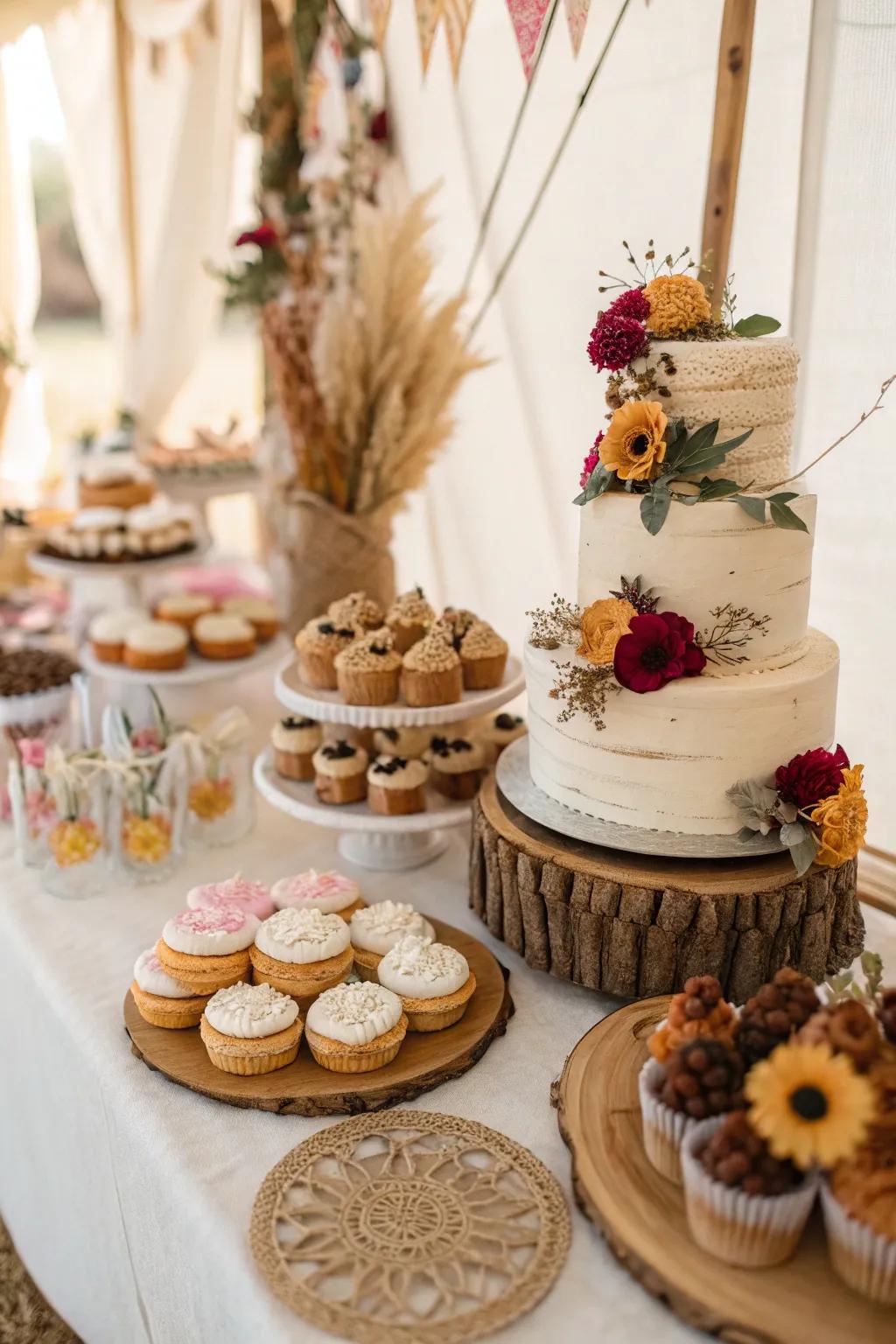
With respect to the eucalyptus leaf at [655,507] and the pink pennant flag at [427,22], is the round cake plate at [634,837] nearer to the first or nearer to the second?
the eucalyptus leaf at [655,507]

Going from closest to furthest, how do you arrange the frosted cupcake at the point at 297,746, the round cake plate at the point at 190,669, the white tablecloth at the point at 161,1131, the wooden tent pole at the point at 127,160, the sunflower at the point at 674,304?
the white tablecloth at the point at 161,1131 → the sunflower at the point at 674,304 → the frosted cupcake at the point at 297,746 → the round cake plate at the point at 190,669 → the wooden tent pole at the point at 127,160

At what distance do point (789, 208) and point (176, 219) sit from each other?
2991 millimetres

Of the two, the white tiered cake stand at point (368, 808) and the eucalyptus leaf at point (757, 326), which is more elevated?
the eucalyptus leaf at point (757, 326)

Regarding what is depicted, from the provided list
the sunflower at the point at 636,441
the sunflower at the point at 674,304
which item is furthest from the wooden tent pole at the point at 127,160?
the sunflower at the point at 636,441

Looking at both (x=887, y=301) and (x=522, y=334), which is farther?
(x=522, y=334)

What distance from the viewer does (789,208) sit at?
6.27 feet

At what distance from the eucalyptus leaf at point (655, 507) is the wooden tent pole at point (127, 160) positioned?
3774mm

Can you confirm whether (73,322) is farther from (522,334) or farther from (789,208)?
(789,208)

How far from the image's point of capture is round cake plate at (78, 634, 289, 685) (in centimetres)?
253

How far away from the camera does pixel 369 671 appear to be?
6.31ft

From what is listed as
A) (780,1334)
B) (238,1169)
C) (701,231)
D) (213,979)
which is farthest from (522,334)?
(780,1334)

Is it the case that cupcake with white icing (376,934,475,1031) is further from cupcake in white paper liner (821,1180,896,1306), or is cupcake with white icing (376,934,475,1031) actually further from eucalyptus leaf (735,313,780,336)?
eucalyptus leaf (735,313,780,336)

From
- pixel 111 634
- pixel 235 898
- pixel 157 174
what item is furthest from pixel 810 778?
pixel 157 174

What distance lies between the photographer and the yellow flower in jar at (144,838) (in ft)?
6.59
